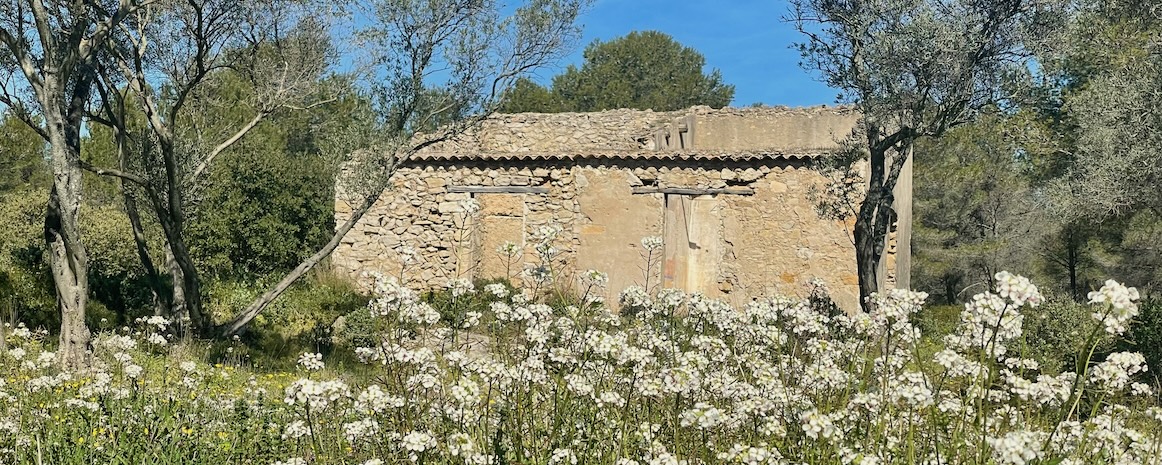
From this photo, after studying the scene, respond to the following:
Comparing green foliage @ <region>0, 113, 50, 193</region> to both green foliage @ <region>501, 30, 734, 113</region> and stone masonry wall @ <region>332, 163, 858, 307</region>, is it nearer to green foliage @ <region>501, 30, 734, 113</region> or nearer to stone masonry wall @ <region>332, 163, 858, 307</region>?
stone masonry wall @ <region>332, 163, 858, 307</region>

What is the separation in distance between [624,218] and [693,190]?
1.28 m

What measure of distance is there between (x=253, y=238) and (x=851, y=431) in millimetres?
15371

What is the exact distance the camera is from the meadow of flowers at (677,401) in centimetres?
292

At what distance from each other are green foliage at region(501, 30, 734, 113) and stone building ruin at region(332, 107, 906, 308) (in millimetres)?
26502

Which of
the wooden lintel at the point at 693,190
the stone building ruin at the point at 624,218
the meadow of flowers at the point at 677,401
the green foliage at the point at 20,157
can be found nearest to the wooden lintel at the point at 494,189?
the stone building ruin at the point at 624,218

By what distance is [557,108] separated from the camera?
4422cm

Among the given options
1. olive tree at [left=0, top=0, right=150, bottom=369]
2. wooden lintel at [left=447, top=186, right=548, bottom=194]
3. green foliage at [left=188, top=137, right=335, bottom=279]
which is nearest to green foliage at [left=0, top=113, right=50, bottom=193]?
green foliage at [left=188, top=137, right=335, bottom=279]

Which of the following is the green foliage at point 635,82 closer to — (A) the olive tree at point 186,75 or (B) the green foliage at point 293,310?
(B) the green foliage at point 293,310

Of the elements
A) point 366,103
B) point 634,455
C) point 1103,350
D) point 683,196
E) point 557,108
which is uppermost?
Answer: point 557,108

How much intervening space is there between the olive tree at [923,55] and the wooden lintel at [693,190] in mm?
5003

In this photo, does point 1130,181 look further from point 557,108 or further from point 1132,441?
point 557,108

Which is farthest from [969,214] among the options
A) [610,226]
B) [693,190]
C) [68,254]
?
[68,254]

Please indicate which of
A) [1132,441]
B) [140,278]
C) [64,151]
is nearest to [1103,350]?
[1132,441]

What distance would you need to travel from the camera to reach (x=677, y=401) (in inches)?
129
